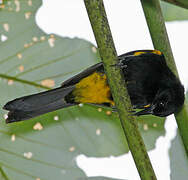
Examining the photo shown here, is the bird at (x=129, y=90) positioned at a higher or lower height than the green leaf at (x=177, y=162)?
higher

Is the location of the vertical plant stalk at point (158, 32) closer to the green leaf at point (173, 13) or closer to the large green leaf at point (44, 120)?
the large green leaf at point (44, 120)

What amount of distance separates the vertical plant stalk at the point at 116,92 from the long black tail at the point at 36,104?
0.84 meters

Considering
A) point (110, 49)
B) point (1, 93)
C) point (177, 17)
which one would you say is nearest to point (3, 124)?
point (1, 93)

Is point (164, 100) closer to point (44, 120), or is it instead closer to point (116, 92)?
point (44, 120)

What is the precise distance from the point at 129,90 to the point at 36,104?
562 millimetres

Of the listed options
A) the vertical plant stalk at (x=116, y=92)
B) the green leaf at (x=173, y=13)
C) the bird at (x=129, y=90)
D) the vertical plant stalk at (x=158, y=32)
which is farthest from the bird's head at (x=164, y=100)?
the vertical plant stalk at (x=116, y=92)

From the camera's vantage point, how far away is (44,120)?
6.57 ft

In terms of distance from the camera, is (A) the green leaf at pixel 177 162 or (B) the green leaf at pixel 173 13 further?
(B) the green leaf at pixel 173 13

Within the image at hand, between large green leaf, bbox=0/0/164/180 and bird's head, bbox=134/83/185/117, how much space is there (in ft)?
0.29

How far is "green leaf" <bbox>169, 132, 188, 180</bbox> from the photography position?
72.4 inches

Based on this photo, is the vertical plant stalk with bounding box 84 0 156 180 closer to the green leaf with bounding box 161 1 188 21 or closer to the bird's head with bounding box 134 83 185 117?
the bird's head with bounding box 134 83 185 117

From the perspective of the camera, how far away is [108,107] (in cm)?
204

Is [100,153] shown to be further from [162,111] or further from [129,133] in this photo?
[129,133]

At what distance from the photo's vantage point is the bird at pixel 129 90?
6.74ft
